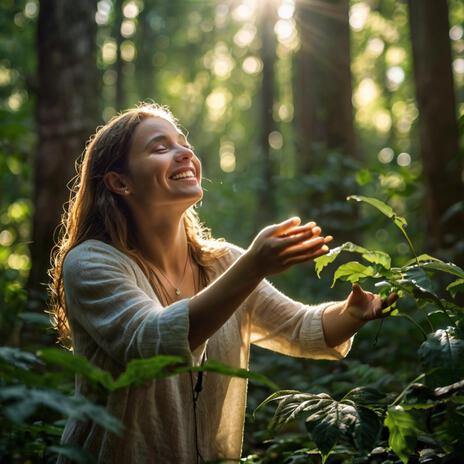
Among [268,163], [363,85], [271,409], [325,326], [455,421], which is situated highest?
[363,85]

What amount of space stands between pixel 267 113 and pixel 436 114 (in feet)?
19.0

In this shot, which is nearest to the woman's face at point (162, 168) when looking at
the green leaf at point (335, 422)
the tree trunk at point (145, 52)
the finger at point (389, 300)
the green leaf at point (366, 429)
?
the finger at point (389, 300)

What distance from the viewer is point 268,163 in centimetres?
1016

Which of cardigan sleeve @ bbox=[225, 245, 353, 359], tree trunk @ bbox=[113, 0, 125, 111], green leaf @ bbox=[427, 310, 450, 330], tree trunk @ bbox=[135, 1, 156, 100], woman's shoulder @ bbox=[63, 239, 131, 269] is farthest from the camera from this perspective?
tree trunk @ bbox=[135, 1, 156, 100]

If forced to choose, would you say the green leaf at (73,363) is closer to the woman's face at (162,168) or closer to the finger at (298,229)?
the finger at (298,229)

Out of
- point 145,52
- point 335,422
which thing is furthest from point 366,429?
point 145,52

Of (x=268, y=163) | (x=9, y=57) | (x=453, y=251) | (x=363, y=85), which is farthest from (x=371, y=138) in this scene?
(x=453, y=251)

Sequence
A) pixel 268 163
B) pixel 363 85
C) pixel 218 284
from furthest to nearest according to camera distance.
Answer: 1. pixel 363 85
2. pixel 268 163
3. pixel 218 284

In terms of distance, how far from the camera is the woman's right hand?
6.85 ft

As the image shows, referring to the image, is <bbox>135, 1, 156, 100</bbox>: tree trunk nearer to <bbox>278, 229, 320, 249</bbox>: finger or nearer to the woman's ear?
the woman's ear

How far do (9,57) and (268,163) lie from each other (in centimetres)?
859

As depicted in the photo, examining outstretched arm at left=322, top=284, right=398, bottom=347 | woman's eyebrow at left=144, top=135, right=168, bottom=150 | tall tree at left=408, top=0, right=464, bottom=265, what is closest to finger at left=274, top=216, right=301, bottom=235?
outstretched arm at left=322, top=284, right=398, bottom=347

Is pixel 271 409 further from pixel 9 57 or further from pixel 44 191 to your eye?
pixel 9 57

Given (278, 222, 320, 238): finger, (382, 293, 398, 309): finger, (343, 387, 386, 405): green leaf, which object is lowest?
(343, 387, 386, 405): green leaf
